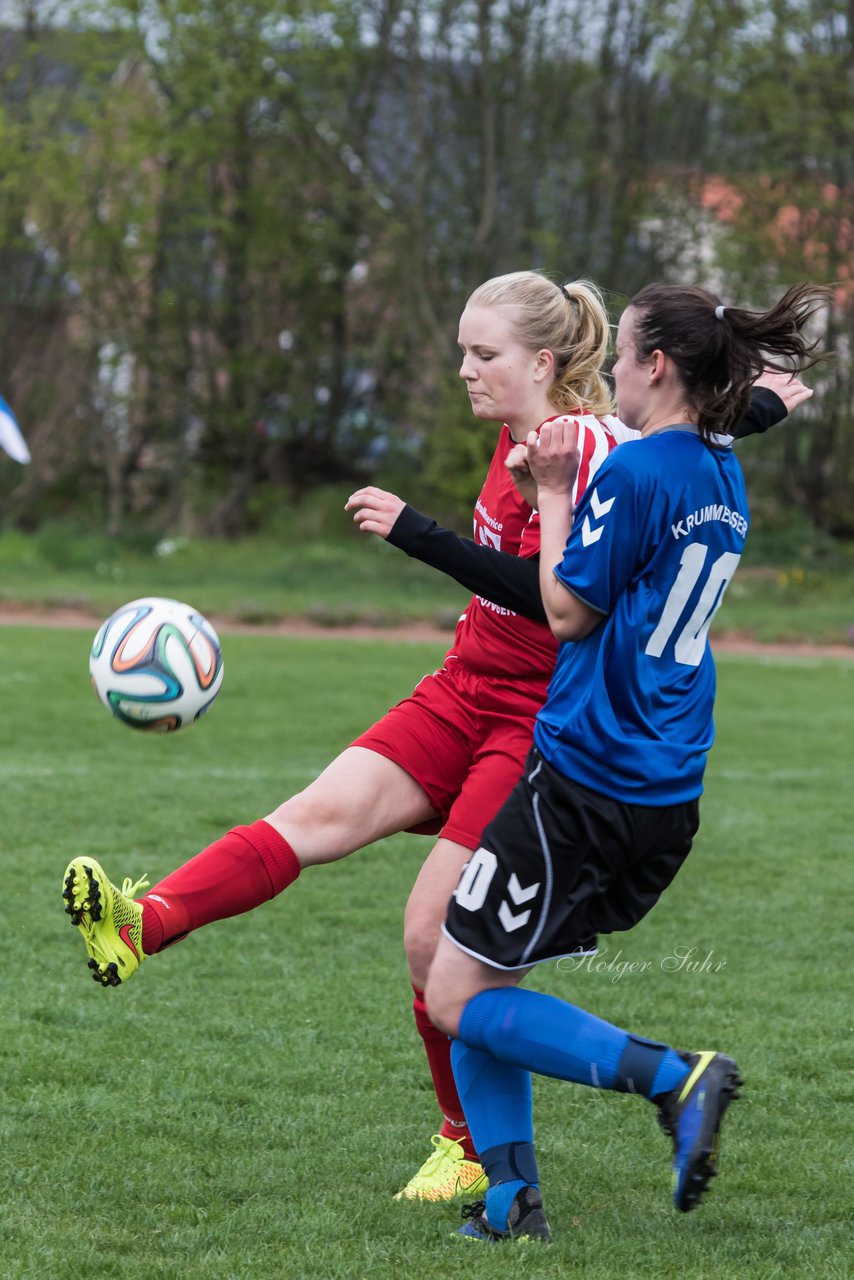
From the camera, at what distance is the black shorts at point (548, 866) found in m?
2.94

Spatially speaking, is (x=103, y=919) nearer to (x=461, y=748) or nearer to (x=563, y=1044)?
(x=461, y=748)

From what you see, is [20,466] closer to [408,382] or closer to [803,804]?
[408,382]

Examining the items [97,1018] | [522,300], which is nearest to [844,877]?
[97,1018]

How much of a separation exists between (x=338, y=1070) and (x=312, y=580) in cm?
1531

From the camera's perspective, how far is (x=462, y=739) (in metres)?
3.60

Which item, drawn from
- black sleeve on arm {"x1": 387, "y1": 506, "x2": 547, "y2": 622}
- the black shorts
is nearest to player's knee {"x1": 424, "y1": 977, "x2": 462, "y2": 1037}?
the black shorts

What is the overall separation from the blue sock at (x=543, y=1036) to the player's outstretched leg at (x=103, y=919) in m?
0.74

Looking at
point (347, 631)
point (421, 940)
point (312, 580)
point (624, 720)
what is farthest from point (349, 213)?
point (624, 720)

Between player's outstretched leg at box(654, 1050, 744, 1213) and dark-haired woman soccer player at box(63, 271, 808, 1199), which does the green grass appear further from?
player's outstretched leg at box(654, 1050, 744, 1213)

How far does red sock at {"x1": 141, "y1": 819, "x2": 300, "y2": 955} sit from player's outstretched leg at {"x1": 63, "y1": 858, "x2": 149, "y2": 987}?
8cm

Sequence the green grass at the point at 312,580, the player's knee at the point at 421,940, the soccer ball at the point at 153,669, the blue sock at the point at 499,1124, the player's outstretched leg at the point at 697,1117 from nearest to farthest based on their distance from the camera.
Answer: the player's outstretched leg at the point at 697,1117
the blue sock at the point at 499,1124
the player's knee at the point at 421,940
the soccer ball at the point at 153,669
the green grass at the point at 312,580

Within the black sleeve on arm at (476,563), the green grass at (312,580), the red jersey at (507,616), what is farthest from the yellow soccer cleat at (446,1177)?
the green grass at (312,580)

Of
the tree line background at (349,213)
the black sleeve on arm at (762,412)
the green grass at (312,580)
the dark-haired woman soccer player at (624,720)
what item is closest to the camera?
the dark-haired woman soccer player at (624,720)

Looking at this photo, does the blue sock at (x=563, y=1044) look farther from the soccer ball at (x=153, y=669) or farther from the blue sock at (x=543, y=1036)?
the soccer ball at (x=153, y=669)
